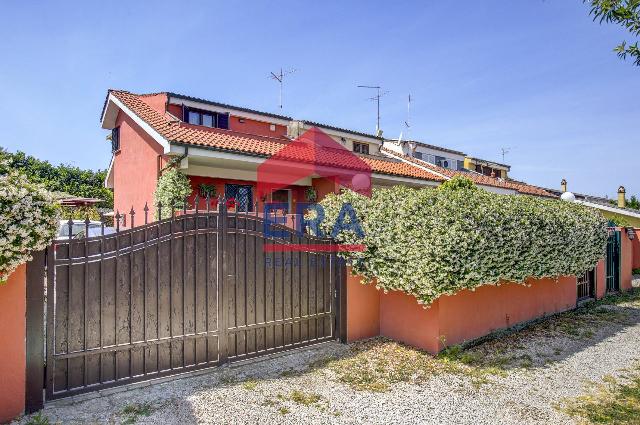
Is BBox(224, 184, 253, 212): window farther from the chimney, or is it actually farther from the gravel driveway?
the chimney

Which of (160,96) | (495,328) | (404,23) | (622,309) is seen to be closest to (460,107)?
(404,23)

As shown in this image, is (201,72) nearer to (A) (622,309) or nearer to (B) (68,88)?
(B) (68,88)

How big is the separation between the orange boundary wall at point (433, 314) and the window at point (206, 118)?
12496 mm

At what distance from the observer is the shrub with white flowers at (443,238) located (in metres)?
5.31

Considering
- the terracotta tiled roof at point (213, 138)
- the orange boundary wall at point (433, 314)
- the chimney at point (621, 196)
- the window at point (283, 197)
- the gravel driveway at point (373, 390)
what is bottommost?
the gravel driveway at point (373, 390)

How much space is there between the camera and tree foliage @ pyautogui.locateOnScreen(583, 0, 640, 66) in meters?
3.54

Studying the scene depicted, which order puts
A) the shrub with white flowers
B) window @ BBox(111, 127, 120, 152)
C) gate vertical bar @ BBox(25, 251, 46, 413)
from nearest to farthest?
1. gate vertical bar @ BBox(25, 251, 46, 413)
2. the shrub with white flowers
3. window @ BBox(111, 127, 120, 152)

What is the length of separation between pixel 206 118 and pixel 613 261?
1635cm

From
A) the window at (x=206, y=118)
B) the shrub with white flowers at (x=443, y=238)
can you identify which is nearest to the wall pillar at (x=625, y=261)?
the shrub with white flowers at (x=443, y=238)

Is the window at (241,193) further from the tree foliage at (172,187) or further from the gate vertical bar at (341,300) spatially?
the gate vertical bar at (341,300)

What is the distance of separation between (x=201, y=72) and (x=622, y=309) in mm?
14104

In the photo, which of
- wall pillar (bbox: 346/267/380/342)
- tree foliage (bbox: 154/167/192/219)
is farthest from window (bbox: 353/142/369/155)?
wall pillar (bbox: 346/267/380/342)

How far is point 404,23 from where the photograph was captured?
376 inches

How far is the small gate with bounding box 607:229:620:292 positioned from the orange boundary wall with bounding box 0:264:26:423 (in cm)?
1421
